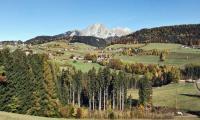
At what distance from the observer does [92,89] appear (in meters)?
193

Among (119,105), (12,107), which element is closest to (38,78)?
(12,107)

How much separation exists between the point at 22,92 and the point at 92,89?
95750 mm

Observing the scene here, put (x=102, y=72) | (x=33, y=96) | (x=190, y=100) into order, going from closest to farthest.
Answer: (x=33, y=96) < (x=190, y=100) < (x=102, y=72)

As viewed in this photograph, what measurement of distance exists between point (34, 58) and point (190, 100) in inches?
3333

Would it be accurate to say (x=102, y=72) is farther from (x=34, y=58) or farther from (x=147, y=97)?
(x=34, y=58)

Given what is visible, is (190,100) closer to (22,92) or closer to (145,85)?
→ (145,85)

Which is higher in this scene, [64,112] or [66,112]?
[64,112]

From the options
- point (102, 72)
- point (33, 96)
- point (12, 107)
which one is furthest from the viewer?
point (102, 72)

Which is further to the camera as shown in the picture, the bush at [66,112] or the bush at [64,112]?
the bush at [66,112]

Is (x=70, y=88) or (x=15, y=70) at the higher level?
(x=15, y=70)

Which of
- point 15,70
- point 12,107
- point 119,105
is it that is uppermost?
point 15,70

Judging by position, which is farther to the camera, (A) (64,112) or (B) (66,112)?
(B) (66,112)

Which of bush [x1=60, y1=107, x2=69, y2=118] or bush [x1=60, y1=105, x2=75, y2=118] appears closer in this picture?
bush [x1=60, y1=107, x2=69, y2=118]

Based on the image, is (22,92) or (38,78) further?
(38,78)
